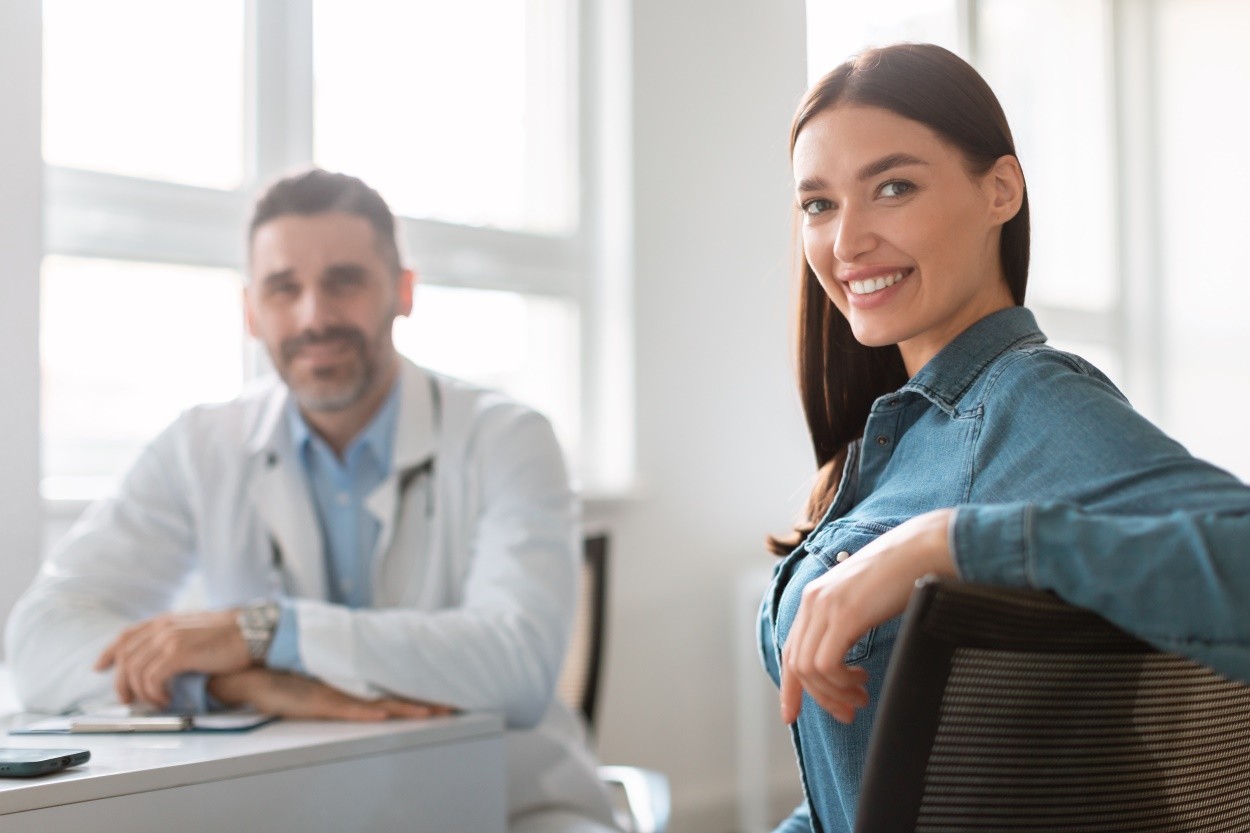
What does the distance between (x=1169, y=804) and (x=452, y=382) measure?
1506mm

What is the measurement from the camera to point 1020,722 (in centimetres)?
67

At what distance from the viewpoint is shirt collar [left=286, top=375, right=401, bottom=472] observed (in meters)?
1.95

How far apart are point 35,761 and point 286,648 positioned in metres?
0.45

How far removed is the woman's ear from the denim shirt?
0.09 m

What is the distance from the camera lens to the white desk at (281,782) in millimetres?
1057

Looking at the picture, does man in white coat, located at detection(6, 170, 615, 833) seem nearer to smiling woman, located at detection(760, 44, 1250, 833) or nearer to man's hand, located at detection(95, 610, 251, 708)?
man's hand, located at detection(95, 610, 251, 708)

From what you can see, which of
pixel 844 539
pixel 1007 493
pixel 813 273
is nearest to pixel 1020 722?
pixel 1007 493

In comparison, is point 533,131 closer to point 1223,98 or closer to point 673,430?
point 673,430

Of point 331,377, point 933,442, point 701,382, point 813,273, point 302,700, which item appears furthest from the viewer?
point 701,382

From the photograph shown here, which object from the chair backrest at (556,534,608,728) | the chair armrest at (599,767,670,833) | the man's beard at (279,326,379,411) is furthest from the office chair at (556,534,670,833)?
the man's beard at (279,326,379,411)

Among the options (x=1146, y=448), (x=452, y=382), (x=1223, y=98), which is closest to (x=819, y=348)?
(x=1146, y=448)

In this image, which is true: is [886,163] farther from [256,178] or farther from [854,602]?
[256,178]

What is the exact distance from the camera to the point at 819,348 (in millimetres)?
1319

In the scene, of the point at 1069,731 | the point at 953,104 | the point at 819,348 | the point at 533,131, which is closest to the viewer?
the point at 1069,731
